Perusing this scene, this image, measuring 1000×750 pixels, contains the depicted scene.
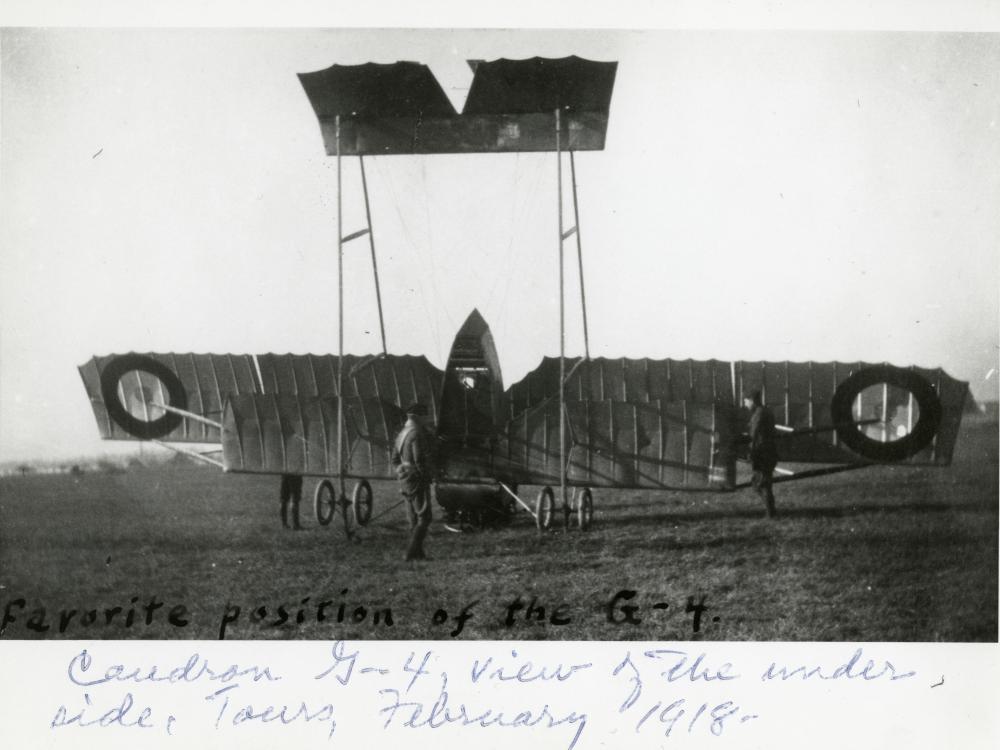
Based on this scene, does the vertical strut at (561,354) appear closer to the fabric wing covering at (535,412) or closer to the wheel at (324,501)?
the fabric wing covering at (535,412)

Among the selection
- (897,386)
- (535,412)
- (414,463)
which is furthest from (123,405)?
(897,386)

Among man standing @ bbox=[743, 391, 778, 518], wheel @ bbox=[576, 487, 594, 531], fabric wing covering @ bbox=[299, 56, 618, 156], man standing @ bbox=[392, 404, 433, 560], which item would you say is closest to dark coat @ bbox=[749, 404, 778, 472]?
man standing @ bbox=[743, 391, 778, 518]

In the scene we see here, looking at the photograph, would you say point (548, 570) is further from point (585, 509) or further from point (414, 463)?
point (414, 463)

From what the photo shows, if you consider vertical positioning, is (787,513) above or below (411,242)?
below

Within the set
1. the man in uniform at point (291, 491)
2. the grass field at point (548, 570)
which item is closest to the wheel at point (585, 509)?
the grass field at point (548, 570)

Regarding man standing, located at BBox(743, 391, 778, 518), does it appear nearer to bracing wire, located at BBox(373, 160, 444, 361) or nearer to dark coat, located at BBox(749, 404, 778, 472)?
dark coat, located at BBox(749, 404, 778, 472)
